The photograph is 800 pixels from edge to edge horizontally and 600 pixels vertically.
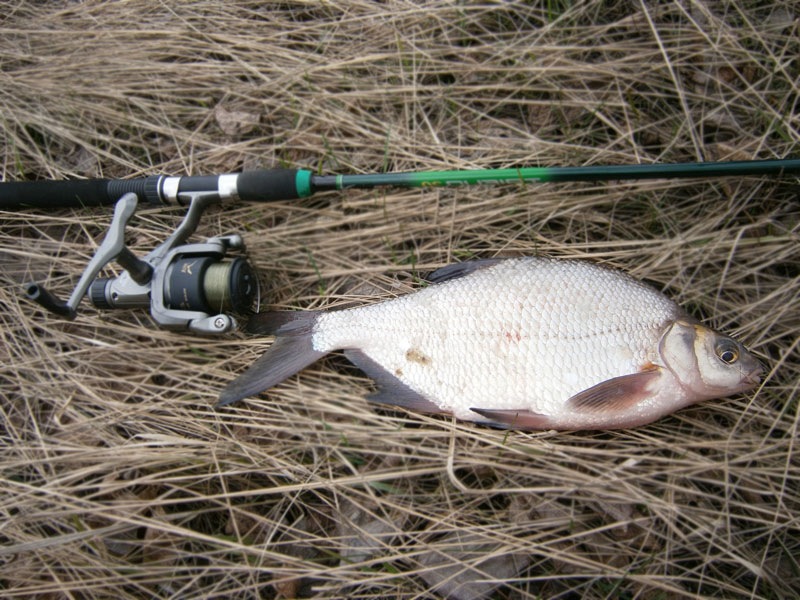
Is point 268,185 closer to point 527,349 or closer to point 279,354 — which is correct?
point 279,354

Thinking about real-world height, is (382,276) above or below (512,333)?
above

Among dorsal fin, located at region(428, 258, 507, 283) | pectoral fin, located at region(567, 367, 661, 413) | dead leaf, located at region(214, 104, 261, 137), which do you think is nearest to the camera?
pectoral fin, located at region(567, 367, 661, 413)

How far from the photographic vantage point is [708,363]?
2.05 meters

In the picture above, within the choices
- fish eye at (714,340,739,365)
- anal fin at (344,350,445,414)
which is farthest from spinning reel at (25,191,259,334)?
fish eye at (714,340,739,365)

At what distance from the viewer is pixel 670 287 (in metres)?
2.36

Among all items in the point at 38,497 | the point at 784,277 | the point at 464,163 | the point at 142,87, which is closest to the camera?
the point at 38,497

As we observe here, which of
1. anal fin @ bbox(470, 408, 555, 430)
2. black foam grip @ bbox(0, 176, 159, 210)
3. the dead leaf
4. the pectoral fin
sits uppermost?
the dead leaf

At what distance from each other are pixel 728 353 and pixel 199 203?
95.6 inches

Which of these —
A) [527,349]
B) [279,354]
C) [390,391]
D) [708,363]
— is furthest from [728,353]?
[279,354]

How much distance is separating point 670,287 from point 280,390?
191 centimetres

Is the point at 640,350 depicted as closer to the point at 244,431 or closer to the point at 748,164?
the point at 748,164

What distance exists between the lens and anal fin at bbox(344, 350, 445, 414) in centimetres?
215

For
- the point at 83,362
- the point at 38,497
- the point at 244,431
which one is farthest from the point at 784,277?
the point at 38,497

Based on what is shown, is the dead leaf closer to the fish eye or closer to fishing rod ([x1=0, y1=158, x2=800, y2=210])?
fishing rod ([x1=0, y1=158, x2=800, y2=210])
